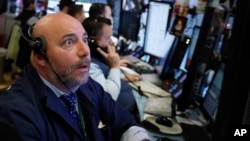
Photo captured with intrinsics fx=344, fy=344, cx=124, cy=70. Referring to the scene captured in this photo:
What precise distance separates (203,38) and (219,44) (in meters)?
0.11

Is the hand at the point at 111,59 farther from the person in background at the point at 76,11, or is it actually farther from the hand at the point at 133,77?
the person in background at the point at 76,11

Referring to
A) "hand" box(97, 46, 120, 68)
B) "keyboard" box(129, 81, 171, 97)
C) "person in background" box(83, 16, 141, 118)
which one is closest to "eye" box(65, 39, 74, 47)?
"person in background" box(83, 16, 141, 118)

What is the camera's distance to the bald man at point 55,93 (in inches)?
42.8

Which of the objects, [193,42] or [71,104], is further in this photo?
[193,42]

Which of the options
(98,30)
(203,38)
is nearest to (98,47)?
(98,30)

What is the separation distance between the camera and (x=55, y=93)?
4.09 feet

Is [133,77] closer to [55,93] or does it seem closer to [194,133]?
[194,133]

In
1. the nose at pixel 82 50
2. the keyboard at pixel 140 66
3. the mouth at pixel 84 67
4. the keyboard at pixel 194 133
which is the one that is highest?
the nose at pixel 82 50

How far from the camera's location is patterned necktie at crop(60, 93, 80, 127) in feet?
4.17

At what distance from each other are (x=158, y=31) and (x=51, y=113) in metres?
2.10

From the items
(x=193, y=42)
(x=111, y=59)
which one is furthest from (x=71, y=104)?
(x=193, y=42)

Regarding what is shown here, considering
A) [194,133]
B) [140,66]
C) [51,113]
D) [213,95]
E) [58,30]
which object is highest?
[58,30]

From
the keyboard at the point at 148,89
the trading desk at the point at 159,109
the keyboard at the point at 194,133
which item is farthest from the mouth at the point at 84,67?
the keyboard at the point at 148,89

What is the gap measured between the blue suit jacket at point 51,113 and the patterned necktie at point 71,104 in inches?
2.2
